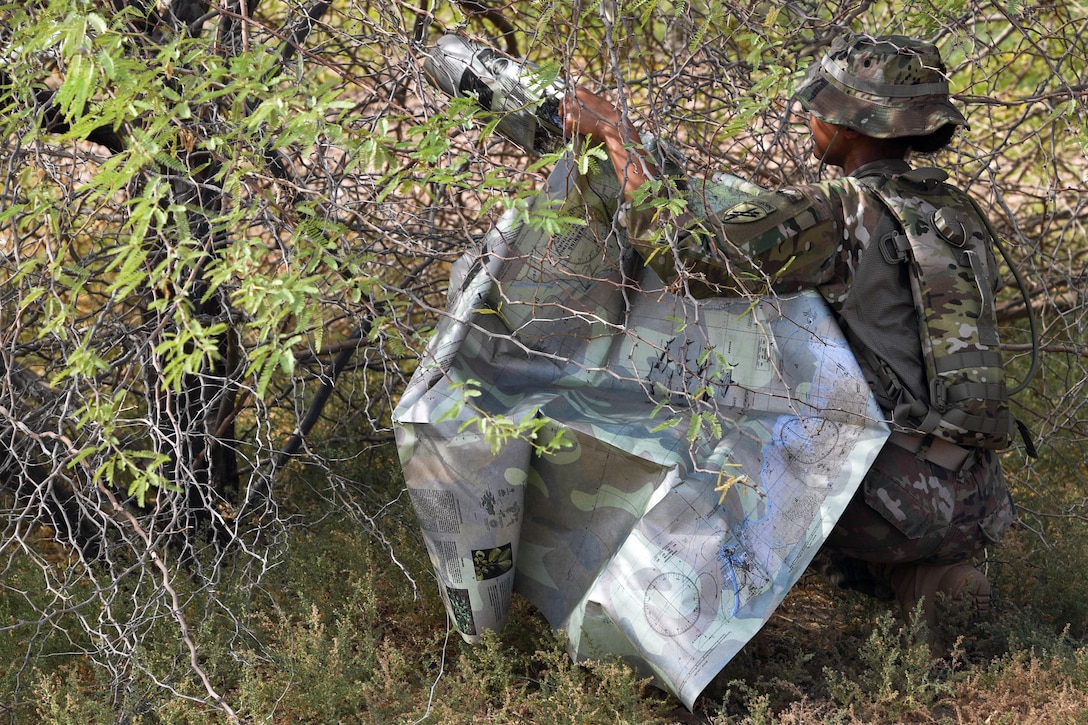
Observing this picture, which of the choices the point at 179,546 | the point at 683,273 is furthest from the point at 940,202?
the point at 179,546

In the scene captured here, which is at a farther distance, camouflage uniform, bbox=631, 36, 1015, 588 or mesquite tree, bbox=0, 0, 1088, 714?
camouflage uniform, bbox=631, 36, 1015, 588

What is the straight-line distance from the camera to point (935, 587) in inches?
113

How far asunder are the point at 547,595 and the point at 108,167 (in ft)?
4.68

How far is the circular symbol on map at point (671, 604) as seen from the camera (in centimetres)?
248

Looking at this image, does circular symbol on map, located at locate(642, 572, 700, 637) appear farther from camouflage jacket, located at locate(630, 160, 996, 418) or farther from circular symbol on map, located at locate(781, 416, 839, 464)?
camouflage jacket, located at locate(630, 160, 996, 418)

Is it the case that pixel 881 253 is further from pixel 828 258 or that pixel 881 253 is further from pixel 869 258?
pixel 828 258

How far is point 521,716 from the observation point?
269cm

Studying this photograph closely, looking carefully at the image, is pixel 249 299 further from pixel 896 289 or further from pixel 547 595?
pixel 896 289

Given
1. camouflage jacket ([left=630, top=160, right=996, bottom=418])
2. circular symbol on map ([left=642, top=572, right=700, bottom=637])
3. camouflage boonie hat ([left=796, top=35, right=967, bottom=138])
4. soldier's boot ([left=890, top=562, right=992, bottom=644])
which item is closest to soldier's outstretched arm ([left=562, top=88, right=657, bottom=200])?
camouflage jacket ([left=630, top=160, right=996, bottom=418])

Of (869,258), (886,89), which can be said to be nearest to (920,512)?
(869,258)

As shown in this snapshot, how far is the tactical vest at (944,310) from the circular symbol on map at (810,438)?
0.15 metres

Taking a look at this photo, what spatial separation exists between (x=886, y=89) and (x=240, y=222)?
143 centimetres

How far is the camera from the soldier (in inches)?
96.3

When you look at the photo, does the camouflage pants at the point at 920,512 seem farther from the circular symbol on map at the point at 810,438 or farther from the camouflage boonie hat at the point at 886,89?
the camouflage boonie hat at the point at 886,89
